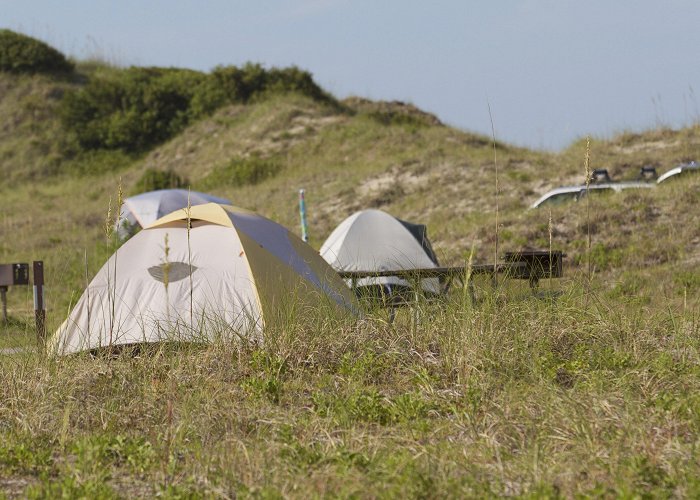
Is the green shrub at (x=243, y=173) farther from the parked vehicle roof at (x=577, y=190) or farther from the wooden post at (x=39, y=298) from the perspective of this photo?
the wooden post at (x=39, y=298)

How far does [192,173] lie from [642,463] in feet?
93.2

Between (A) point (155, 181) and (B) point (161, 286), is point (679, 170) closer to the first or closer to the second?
(B) point (161, 286)

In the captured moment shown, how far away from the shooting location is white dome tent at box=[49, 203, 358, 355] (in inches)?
336

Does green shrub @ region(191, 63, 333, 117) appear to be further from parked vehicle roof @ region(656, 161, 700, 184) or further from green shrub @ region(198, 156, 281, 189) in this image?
parked vehicle roof @ region(656, 161, 700, 184)

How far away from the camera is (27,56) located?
39.7 meters

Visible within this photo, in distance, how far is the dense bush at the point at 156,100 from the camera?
36.2 m

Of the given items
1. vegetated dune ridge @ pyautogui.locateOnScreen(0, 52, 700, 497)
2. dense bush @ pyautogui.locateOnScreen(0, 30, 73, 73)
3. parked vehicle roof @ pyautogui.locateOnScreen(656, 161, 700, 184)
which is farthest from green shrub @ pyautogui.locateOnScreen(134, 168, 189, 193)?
vegetated dune ridge @ pyautogui.locateOnScreen(0, 52, 700, 497)

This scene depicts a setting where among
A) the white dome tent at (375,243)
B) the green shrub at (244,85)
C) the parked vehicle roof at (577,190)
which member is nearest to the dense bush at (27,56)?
the green shrub at (244,85)

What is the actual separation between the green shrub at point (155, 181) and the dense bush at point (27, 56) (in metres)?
12.6

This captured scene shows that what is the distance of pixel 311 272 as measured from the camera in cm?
923

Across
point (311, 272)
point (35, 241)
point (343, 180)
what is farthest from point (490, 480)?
point (343, 180)

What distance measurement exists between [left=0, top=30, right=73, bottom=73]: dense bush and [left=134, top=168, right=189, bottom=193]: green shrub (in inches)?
496

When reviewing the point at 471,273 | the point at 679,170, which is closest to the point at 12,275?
the point at 471,273

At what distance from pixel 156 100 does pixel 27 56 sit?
22.4 ft
